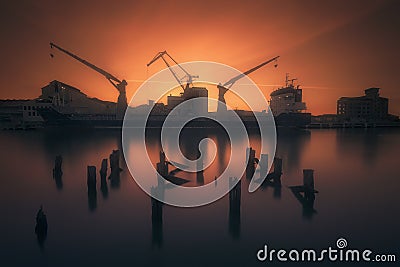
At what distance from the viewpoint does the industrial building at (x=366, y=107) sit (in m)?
99.8

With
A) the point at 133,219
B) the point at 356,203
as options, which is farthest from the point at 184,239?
the point at 356,203

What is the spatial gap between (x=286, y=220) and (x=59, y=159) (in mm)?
13820

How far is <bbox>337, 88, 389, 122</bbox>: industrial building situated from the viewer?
9975cm

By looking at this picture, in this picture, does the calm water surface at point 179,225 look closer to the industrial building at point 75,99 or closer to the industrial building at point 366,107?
the industrial building at point 75,99

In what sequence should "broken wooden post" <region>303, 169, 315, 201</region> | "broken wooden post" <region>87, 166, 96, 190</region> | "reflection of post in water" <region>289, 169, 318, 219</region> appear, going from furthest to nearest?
"broken wooden post" <region>87, 166, 96, 190</region>, "broken wooden post" <region>303, 169, 315, 201</region>, "reflection of post in water" <region>289, 169, 318, 219</region>

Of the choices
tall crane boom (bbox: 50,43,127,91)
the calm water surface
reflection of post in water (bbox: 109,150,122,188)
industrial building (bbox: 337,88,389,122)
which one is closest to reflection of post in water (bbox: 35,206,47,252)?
the calm water surface

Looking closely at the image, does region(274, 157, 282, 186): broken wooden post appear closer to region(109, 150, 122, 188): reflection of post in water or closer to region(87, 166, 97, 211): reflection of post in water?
region(109, 150, 122, 188): reflection of post in water

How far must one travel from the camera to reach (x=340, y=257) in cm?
675

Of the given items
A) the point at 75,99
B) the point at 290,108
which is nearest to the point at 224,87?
the point at 290,108

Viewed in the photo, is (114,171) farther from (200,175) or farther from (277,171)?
(277,171)

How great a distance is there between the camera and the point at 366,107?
9988 centimetres

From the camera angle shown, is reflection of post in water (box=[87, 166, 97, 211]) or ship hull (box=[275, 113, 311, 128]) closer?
reflection of post in water (box=[87, 166, 97, 211])

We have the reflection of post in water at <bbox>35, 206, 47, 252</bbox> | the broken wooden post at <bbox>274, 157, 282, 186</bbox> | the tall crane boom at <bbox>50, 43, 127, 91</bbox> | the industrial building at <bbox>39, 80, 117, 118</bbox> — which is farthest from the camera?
the industrial building at <bbox>39, 80, 117, 118</bbox>

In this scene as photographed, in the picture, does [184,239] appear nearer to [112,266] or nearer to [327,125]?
[112,266]
